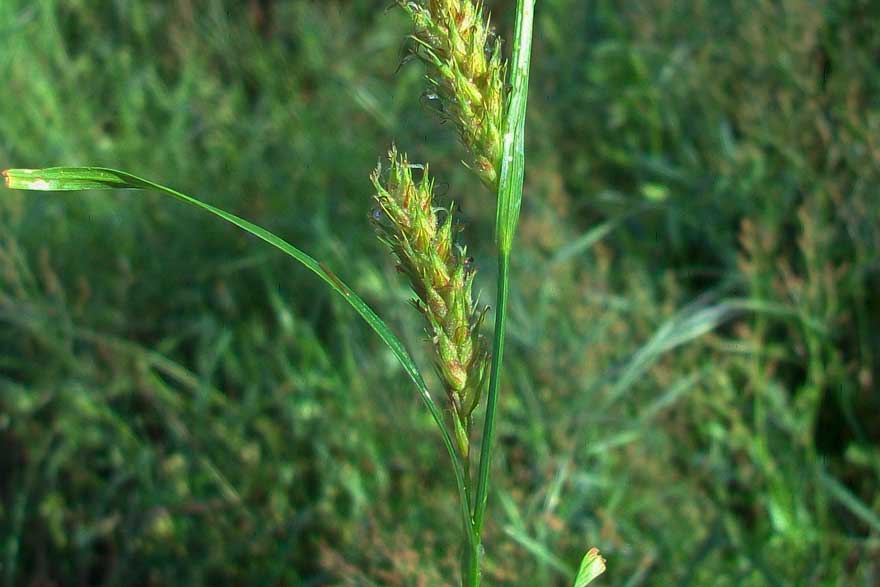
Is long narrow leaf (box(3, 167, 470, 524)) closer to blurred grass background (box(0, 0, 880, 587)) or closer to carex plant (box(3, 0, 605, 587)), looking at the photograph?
carex plant (box(3, 0, 605, 587))

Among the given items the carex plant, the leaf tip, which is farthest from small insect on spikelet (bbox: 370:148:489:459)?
the leaf tip

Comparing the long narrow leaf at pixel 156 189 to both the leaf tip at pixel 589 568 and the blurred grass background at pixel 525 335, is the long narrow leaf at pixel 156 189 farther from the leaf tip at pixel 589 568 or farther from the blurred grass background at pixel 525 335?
the blurred grass background at pixel 525 335

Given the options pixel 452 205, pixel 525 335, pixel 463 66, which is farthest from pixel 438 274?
pixel 525 335

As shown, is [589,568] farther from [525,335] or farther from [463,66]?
[525,335]

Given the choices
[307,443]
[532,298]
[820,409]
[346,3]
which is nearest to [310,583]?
[307,443]

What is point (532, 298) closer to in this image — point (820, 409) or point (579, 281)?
point (579, 281)

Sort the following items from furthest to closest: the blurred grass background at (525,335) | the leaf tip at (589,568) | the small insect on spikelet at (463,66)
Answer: the blurred grass background at (525,335)
the leaf tip at (589,568)
the small insect on spikelet at (463,66)

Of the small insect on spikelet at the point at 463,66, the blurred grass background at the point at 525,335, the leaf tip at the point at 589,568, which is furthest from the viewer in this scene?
the blurred grass background at the point at 525,335

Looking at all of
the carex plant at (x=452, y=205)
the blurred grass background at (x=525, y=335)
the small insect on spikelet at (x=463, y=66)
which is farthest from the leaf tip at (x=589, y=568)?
the blurred grass background at (x=525, y=335)
